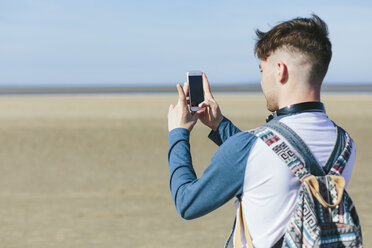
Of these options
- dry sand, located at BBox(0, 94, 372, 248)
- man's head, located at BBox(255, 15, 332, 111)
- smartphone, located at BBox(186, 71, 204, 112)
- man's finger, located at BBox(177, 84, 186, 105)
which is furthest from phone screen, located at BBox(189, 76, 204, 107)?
dry sand, located at BBox(0, 94, 372, 248)

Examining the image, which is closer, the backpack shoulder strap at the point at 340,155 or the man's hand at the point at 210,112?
the backpack shoulder strap at the point at 340,155

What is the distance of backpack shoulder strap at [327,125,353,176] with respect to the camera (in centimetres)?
185

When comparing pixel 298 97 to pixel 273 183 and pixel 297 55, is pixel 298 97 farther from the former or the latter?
pixel 273 183

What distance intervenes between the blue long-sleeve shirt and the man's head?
296 millimetres

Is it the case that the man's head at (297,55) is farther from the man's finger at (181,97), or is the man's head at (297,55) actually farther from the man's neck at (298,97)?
the man's finger at (181,97)

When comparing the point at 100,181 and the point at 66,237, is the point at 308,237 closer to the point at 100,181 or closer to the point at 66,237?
the point at 66,237

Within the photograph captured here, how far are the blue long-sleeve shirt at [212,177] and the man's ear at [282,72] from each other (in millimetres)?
289

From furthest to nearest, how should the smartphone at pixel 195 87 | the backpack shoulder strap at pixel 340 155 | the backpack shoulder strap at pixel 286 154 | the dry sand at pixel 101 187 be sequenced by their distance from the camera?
the dry sand at pixel 101 187, the smartphone at pixel 195 87, the backpack shoulder strap at pixel 340 155, the backpack shoulder strap at pixel 286 154

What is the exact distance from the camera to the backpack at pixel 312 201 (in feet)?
5.71

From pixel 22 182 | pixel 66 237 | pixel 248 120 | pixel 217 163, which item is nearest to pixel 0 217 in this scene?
pixel 66 237

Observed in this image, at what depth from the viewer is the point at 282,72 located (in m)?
1.88

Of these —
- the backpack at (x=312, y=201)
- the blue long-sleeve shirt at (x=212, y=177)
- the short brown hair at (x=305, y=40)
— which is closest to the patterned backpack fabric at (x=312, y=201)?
the backpack at (x=312, y=201)

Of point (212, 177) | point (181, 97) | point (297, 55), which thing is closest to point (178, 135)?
point (181, 97)

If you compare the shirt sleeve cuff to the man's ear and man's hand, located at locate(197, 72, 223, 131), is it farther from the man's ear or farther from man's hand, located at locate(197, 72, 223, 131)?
the man's ear
